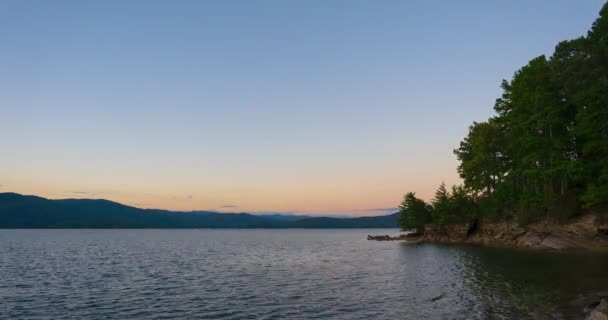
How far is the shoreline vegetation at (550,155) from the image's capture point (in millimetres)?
57594

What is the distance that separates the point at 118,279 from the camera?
4797cm

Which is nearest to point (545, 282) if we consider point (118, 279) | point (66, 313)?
point (66, 313)

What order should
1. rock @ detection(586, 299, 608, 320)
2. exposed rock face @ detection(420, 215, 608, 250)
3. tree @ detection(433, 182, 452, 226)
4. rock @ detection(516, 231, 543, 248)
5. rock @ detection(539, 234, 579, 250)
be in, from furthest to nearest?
tree @ detection(433, 182, 452, 226) < rock @ detection(516, 231, 543, 248) < rock @ detection(539, 234, 579, 250) < exposed rock face @ detection(420, 215, 608, 250) < rock @ detection(586, 299, 608, 320)

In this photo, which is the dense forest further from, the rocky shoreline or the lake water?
the lake water

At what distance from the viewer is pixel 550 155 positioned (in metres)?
70.1

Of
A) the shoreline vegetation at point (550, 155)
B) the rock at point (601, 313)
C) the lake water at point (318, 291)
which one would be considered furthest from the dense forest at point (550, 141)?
the rock at point (601, 313)

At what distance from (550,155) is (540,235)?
1509cm

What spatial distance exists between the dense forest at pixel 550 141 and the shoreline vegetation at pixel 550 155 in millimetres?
147

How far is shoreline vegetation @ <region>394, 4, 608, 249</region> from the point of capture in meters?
57.6

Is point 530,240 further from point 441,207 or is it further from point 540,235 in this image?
point 441,207

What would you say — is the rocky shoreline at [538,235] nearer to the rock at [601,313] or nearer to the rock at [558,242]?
the rock at [558,242]

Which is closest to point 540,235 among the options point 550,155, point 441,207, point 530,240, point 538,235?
point 538,235

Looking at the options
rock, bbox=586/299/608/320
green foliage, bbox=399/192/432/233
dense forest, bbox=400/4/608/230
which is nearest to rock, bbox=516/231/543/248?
dense forest, bbox=400/4/608/230

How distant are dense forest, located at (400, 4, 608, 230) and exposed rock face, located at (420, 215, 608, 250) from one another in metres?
1.94
